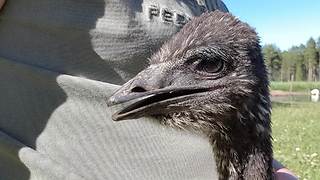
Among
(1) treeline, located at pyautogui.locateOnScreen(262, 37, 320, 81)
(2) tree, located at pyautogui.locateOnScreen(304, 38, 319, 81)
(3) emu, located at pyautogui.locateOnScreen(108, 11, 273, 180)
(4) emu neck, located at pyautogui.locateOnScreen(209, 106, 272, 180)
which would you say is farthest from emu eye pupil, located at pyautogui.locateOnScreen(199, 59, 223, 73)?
(2) tree, located at pyautogui.locateOnScreen(304, 38, 319, 81)

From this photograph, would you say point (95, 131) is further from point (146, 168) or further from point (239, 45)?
point (239, 45)

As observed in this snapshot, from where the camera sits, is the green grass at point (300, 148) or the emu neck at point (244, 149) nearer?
the emu neck at point (244, 149)

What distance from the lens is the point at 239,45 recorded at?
1629mm

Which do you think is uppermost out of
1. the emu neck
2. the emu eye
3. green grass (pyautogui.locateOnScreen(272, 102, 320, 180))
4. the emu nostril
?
the emu eye

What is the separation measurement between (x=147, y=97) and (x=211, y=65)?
0.18 m

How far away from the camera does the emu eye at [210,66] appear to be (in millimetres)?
1610

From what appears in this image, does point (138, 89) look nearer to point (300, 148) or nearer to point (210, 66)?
point (210, 66)

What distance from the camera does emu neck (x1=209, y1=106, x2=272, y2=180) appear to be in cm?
167

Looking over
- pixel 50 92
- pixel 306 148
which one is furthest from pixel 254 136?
pixel 306 148

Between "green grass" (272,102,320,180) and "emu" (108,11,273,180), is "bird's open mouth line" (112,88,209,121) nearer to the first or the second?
"emu" (108,11,273,180)

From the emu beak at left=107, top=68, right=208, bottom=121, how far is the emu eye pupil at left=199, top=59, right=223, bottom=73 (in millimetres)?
52

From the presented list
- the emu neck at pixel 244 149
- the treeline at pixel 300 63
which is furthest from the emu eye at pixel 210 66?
the treeline at pixel 300 63

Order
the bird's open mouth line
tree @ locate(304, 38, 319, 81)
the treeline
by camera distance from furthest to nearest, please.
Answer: tree @ locate(304, 38, 319, 81), the treeline, the bird's open mouth line

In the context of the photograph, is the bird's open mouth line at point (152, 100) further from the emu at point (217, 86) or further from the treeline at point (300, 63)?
the treeline at point (300, 63)
